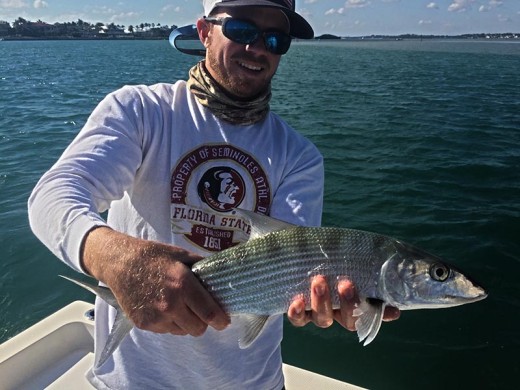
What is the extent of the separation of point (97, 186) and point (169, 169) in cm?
53

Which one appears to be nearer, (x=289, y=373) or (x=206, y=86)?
(x=206, y=86)

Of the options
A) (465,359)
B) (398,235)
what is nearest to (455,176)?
(398,235)

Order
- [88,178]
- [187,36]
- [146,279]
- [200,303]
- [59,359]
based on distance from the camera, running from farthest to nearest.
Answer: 1. [59,359]
2. [187,36]
3. [88,178]
4. [200,303]
5. [146,279]

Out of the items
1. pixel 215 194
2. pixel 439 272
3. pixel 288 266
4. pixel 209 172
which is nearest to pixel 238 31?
pixel 209 172

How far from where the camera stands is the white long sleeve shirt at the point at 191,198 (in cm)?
271

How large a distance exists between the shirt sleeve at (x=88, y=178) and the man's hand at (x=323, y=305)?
3.41 ft

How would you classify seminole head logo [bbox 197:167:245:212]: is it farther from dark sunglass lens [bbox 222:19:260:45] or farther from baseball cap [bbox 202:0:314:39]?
baseball cap [bbox 202:0:314:39]

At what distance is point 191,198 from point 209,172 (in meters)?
0.19

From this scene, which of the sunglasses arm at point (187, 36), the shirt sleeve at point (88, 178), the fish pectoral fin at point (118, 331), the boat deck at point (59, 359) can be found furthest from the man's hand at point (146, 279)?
the boat deck at point (59, 359)

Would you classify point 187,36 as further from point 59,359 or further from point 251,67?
point 59,359

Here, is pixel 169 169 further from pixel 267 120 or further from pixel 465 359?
pixel 465 359

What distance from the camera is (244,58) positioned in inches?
113

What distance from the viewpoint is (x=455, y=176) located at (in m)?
13.7

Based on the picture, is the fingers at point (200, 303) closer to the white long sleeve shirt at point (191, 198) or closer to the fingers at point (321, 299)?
the fingers at point (321, 299)
